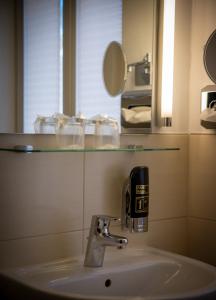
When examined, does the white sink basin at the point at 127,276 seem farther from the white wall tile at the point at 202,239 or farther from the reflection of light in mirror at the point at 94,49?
the reflection of light in mirror at the point at 94,49

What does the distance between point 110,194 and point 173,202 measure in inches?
12.2

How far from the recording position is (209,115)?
168 centimetres

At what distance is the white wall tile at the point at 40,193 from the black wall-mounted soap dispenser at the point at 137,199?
151mm

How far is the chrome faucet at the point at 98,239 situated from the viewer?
53.6 inches

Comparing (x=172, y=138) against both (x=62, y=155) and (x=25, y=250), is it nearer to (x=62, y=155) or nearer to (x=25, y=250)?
(x=62, y=155)

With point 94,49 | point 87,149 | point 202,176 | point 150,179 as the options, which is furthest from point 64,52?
point 202,176

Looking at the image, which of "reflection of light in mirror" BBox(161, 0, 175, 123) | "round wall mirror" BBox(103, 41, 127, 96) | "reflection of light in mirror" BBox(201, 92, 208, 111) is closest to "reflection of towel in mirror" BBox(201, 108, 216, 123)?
"reflection of light in mirror" BBox(201, 92, 208, 111)

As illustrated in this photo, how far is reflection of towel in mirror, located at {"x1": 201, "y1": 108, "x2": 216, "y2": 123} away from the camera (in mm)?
1669

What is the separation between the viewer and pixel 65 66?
4.74ft

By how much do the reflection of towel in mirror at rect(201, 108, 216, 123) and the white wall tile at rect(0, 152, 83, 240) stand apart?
500mm

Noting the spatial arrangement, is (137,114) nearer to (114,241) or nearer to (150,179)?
(150,179)

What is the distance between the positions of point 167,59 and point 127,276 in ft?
2.54

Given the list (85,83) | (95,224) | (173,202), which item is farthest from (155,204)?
(85,83)

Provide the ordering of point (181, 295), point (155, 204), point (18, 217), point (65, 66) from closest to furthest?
point (181, 295)
point (18, 217)
point (65, 66)
point (155, 204)
